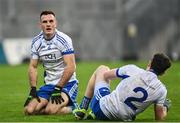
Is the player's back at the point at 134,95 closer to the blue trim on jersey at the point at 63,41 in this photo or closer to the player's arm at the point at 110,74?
the player's arm at the point at 110,74

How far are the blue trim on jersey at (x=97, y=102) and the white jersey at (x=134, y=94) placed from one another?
0.68ft

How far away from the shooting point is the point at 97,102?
11.7 m

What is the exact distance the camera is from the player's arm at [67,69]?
12.9 metres

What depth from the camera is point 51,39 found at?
13422mm

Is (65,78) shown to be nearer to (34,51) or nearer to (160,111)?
(34,51)

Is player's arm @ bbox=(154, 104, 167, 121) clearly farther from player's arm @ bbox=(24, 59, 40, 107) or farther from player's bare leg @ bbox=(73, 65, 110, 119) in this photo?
player's arm @ bbox=(24, 59, 40, 107)

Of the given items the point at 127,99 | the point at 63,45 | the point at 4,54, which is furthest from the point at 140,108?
the point at 4,54

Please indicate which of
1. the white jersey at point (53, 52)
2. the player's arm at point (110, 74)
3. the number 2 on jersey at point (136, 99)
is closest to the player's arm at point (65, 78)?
the white jersey at point (53, 52)

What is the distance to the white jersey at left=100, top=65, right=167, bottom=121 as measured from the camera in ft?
36.5

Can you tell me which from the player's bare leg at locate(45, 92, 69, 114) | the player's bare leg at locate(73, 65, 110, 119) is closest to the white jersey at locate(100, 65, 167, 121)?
the player's bare leg at locate(73, 65, 110, 119)

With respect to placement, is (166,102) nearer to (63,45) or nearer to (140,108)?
(140,108)

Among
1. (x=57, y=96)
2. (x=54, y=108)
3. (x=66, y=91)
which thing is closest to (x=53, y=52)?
(x=66, y=91)

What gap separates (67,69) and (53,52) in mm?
Result: 555

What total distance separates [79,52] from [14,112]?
34.0 m
